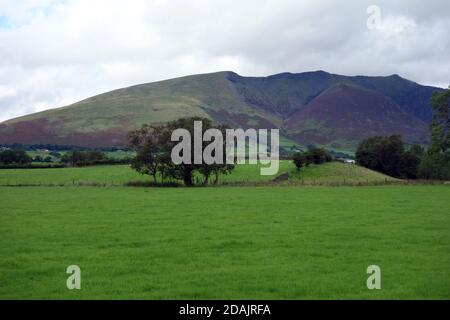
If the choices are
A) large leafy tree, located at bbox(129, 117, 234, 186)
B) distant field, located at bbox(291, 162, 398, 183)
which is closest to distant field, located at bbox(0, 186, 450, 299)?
large leafy tree, located at bbox(129, 117, 234, 186)

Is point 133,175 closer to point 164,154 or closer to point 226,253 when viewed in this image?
point 164,154

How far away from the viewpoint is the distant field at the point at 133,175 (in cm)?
8531

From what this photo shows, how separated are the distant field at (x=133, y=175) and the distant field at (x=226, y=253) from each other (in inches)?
1950

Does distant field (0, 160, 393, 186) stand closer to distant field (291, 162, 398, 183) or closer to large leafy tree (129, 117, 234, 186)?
distant field (291, 162, 398, 183)

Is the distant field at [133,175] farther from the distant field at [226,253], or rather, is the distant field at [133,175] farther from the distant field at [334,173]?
the distant field at [226,253]

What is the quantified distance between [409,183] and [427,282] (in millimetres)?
65891

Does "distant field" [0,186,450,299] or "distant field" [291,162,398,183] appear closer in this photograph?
"distant field" [0,186,450,299]

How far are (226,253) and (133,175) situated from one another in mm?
76789

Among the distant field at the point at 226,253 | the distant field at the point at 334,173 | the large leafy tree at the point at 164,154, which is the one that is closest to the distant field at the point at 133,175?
the distant field at the point at 334,173

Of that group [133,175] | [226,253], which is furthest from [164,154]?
[226,253]

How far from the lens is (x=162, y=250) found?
21.1 meters

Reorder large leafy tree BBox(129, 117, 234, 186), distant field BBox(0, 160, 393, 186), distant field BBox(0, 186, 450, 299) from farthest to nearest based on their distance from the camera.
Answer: distant field BBox(0, 160, 393, 186) < large leafy tree BBox(129, 117, 234, 186) < distant field BBox(0, 186, 450, 299)

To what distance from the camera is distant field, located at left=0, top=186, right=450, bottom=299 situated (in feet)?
49.8

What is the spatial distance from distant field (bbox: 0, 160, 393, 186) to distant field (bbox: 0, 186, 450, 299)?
162 ft
